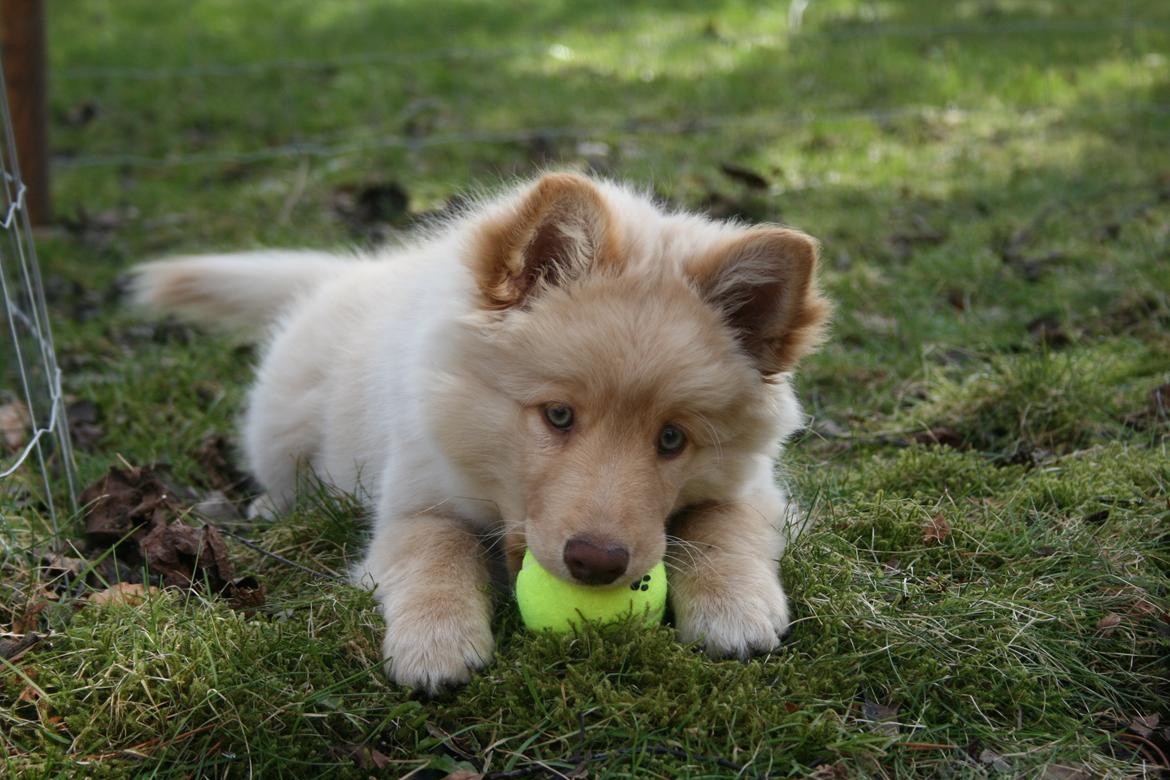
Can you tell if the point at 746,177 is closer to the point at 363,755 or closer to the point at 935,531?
the point at 935,531

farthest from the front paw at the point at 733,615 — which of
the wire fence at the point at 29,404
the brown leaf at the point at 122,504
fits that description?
the wire fence at the point at 29,404

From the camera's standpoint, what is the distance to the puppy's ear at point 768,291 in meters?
2.76

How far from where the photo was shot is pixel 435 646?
101 inches

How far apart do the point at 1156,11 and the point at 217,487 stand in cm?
853

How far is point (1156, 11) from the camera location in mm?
9570

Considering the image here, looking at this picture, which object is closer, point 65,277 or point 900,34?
point 65,277

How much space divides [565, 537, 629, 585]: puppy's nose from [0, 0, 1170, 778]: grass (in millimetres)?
171

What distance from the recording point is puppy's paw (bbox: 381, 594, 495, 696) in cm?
254

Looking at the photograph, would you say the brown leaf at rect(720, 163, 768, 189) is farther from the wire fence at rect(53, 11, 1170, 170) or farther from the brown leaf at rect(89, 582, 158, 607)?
the brown leaf at rect(89, 582, 158, 607)

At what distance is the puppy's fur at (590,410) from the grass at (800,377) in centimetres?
13

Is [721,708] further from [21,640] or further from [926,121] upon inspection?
[926,121]

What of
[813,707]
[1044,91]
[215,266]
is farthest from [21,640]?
[1044,91]

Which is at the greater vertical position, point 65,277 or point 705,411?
point 705,411

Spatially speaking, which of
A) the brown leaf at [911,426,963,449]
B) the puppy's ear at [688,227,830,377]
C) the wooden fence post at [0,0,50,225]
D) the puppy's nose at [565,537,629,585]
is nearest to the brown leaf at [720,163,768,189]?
the brown leaf at [911,426,963,449]
